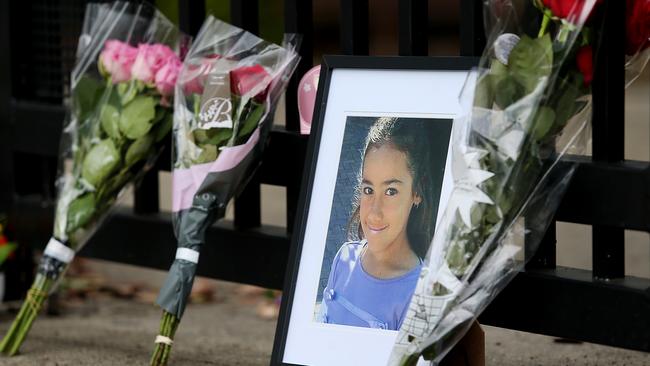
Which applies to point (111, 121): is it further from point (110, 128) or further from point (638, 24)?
point (638, 24)

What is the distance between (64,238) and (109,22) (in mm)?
652

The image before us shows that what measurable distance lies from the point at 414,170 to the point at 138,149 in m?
1.00

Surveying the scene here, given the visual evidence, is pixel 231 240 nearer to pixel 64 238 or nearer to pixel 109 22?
pixel 64 238

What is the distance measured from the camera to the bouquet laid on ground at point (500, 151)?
222cm

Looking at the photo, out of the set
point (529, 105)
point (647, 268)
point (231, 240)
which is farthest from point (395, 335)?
point (647, 268)

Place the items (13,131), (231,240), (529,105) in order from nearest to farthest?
(529,105), (231,240), (13,131)

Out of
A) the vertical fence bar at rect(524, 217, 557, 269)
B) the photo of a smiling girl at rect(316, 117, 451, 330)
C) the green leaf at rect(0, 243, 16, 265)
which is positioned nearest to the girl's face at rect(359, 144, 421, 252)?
the photo of a smiling girl at rect(316, 117, 451, 330)

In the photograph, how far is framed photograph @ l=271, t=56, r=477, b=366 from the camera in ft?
7.82

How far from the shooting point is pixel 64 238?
10.2 feet

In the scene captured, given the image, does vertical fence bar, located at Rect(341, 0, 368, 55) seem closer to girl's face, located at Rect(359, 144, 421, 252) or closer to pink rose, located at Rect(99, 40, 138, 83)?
girl's face, located at Rect(359, 144, 421, 252)

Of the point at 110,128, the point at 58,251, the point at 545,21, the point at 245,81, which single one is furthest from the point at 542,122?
the point at 58,251

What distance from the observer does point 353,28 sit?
283cm

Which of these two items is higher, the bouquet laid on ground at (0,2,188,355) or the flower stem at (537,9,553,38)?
the flower stem at (537,9,553,38)

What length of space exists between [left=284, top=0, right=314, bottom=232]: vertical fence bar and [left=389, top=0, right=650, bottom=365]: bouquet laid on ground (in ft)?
2.54
